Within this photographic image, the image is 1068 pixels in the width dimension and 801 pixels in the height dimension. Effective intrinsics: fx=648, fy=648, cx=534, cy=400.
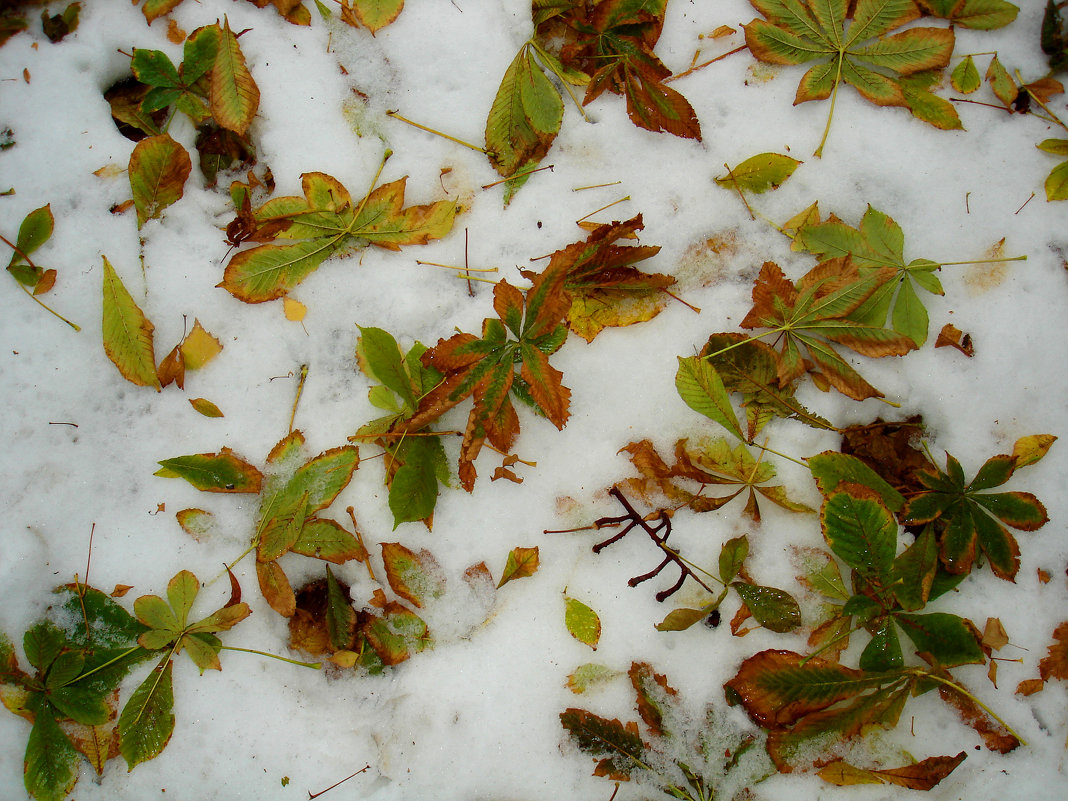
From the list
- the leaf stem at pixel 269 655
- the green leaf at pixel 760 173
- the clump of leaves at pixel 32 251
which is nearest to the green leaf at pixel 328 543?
the leaf stem at pixel 269 655

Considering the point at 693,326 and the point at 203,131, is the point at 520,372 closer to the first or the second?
the point at 693,326

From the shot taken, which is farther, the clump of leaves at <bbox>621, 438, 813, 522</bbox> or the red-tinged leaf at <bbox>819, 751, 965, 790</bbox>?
the clump of leaves at <bbox>621, 438, 813, 522</bbox>

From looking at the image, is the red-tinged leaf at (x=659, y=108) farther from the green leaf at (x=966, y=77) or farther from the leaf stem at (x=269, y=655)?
the leaf stem at (x=269, y=655)

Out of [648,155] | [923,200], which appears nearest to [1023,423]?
[923,200]

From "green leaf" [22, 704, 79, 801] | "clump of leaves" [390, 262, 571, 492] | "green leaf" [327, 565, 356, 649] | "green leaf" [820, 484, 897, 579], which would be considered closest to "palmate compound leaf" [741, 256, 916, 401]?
"green leaf" [820, 484, 897, 579]

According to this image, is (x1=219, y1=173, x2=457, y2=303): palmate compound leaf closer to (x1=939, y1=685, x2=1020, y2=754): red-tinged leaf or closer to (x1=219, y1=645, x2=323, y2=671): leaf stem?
(x1=219, y1=645, x2=323, y2=671): leaf stem

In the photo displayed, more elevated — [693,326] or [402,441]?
[693,326]

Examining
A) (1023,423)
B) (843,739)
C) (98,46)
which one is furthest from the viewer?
(98,46)
